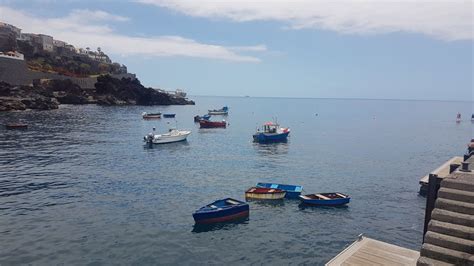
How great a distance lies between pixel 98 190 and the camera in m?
37.6

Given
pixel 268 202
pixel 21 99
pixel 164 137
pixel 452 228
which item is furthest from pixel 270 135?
pixel 21 99

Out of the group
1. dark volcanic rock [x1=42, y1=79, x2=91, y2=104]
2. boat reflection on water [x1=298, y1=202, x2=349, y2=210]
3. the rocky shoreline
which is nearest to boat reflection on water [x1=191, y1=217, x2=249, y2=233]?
boat reflection on water [x1=298, y1=202, x2=349, y2=210]

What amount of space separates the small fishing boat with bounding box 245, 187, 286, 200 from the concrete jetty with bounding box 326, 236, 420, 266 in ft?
52.5

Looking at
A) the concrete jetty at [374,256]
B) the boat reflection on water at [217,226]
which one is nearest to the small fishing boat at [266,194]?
the boat reflection on water at [217,226]

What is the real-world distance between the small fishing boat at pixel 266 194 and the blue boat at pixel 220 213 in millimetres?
5048

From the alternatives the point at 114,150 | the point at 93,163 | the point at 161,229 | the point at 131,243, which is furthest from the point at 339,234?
the point at 114,150

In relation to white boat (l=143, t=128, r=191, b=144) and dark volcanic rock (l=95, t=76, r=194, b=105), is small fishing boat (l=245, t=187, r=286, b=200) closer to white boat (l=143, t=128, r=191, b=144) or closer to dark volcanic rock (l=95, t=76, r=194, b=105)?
white boat (l=143, t=128, r=191, b=144)

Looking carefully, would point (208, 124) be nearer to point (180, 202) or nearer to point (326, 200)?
point (180, 202)

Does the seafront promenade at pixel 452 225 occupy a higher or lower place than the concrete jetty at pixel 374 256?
higher

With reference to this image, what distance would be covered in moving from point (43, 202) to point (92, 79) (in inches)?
6334

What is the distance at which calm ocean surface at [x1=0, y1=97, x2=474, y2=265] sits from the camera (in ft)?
78.2

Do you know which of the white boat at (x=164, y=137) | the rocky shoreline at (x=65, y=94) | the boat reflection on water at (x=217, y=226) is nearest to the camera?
the boat reflection on water at (x=217, y=226)

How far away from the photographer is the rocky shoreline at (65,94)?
395 ft

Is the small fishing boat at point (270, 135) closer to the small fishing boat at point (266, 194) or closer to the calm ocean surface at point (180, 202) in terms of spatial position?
the calm ocean surface at point (180, 202)
